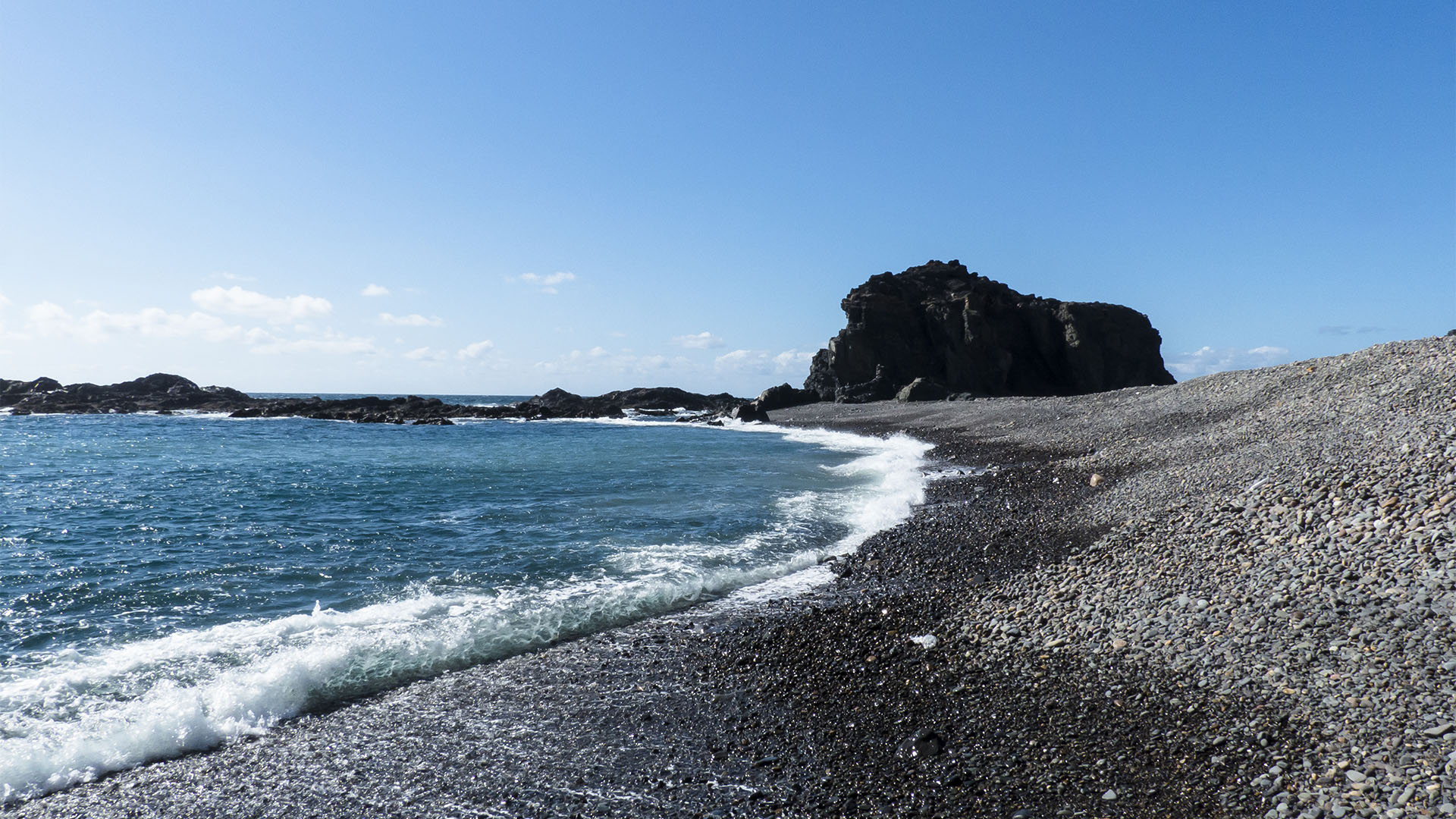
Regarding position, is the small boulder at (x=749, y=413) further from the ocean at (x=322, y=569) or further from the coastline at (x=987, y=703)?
the coastline at (x=987, y=703)

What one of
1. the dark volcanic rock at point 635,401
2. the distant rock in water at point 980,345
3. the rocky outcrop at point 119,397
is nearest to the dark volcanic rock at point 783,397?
the distant rock in water at point 980,345

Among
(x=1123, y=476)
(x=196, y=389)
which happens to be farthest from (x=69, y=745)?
(x=196, y=389)

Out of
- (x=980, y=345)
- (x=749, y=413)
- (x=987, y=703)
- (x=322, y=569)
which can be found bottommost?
(x=322, y=569)

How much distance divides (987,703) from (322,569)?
42.0 feet

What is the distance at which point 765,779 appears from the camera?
19.4ft

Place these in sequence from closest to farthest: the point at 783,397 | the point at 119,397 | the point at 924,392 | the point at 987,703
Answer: the point at 987,703, the point at 924,392, the point at 783,397, the point at 119,397

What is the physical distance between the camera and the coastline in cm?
534

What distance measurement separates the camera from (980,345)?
71.9m

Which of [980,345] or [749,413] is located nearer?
[749,413]

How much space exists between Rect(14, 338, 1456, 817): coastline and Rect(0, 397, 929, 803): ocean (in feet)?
3.03

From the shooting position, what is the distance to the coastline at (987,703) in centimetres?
534

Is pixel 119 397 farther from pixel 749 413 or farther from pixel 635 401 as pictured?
pixel 749 413

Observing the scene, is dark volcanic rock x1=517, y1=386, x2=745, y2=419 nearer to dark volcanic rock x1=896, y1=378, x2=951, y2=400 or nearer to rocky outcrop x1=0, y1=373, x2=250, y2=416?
dark volcanic rock x1=896, y1=378, x2=951, y2=400

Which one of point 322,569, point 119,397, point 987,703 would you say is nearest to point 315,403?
Answer: point 119,397
